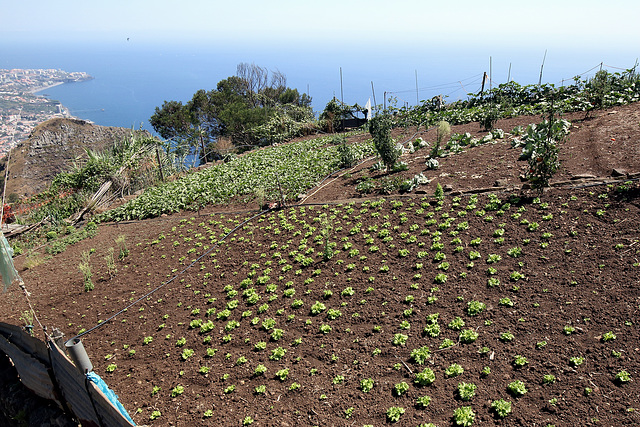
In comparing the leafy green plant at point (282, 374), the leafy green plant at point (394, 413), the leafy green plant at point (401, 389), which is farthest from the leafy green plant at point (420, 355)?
the leafy green plant at point (282, 374)

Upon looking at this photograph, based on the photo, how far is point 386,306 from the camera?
18.2 feet

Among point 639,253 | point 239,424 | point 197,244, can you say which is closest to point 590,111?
point 639,253

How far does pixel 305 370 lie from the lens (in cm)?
477

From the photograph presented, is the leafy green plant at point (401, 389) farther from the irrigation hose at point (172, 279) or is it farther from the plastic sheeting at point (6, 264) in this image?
the irrigation hose at point (172, 279)

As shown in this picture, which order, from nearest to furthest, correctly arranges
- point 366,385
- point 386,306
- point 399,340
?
point 366,385, point 399,340, point 386,306

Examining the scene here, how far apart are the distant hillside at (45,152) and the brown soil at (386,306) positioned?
1130 centimetres

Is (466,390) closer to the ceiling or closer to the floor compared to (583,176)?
closer to the floor

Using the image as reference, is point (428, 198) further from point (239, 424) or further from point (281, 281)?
point (239, 424)

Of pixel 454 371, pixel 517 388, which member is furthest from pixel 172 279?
pixel 517 388

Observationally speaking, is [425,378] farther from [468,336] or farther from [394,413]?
[468,336]

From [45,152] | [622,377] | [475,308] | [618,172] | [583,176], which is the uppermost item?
[618,172]

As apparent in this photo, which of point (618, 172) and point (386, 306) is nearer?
point (386, 306)

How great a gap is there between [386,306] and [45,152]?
29.6 meters

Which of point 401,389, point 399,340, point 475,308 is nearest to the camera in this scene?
point 401,389
